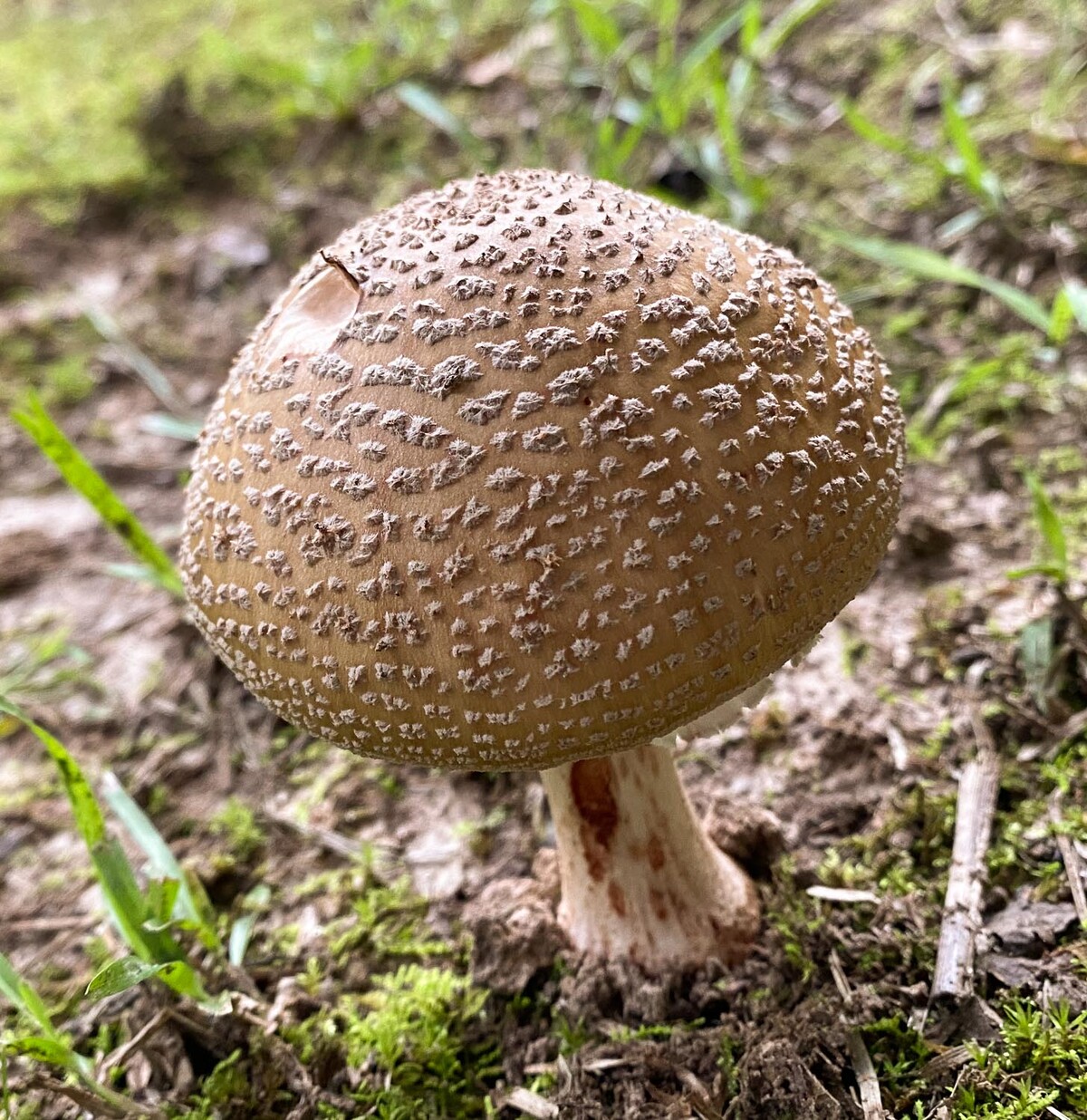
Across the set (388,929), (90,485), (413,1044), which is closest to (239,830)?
(388,929)

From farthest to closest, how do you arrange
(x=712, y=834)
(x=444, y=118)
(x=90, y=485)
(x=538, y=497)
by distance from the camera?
(x=444, y=118) < (x=90, y=485) < (x=712, y=834) < (x=538, y=497)

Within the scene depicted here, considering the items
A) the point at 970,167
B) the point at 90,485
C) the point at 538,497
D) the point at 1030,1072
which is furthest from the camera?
the point at 970,167

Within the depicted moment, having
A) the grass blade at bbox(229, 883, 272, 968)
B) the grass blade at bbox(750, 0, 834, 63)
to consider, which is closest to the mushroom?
the grass blade at bbox(229, 883, 272, 968)

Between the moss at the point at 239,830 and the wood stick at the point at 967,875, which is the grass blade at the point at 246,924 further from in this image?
the wood stick at the point at 967,875

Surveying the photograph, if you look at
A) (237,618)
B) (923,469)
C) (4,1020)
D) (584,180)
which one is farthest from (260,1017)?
(923,469)

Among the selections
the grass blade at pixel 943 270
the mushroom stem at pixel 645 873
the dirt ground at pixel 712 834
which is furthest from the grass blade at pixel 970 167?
the mushroom stem at pixel 645 873

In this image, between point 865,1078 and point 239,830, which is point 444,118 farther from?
point 865,1078

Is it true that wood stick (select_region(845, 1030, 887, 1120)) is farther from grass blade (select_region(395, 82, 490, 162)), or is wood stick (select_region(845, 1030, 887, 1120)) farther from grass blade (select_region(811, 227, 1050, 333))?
grass blade (select_region(395, 82, 490, 162))
